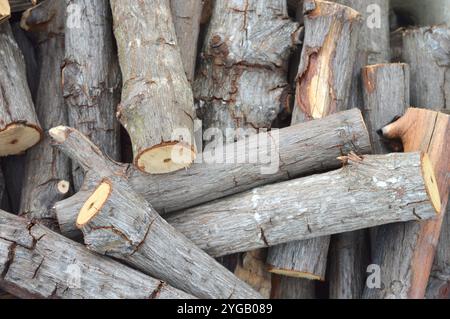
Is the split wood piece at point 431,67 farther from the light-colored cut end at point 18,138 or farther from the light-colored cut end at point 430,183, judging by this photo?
the light-colored cut end at point 18,138

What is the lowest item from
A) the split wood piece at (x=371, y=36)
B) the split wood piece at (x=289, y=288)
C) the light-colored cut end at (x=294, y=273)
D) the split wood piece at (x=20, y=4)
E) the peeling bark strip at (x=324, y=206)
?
the split wood piece at (x=289, y=288)

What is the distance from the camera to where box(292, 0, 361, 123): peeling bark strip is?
3061 mm

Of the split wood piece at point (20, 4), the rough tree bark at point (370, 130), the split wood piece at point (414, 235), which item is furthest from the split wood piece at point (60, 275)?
the split wood piece at point (20, 4)

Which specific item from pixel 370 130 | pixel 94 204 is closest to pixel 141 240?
pixel 94 204

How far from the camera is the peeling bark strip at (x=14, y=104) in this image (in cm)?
282

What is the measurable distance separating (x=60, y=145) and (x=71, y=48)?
65cm

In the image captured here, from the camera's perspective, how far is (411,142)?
2.94 meters

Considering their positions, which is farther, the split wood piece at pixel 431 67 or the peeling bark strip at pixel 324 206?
the split wood piece at pixel 431 67

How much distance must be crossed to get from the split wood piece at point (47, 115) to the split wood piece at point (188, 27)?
0.67 m

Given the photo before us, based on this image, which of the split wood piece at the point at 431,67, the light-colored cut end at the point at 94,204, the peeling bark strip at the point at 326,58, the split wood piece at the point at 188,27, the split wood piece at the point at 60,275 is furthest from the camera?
the split wood piece at the point at 431,67

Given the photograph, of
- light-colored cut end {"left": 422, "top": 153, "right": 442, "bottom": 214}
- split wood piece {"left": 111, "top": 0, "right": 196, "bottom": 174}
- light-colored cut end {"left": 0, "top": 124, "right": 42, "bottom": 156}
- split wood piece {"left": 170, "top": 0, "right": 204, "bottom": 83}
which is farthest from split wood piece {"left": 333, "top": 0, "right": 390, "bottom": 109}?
light-colored cut end {"left": 0, "top": 124, "right": 42, "bottom": 156}

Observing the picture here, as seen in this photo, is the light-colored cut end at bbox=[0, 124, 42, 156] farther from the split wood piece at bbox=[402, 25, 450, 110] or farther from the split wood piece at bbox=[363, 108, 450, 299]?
the split wood piece at bbox=[402, 25, 450, 110]

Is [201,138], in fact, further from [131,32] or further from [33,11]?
[33,11]
